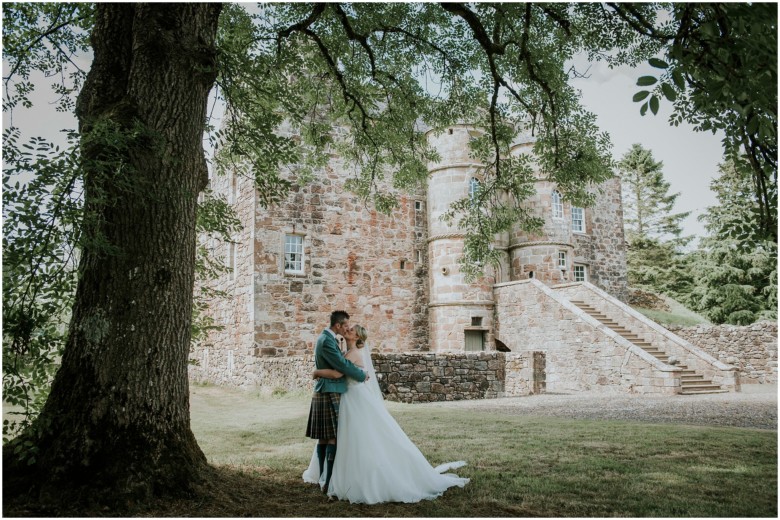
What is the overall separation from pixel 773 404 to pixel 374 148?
33.3ft

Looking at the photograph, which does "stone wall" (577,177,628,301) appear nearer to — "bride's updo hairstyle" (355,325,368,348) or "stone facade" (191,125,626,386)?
"stone facade" (191,125,626,386)

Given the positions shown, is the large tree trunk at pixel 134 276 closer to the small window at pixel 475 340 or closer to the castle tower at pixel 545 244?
the small window at pixel 475 340

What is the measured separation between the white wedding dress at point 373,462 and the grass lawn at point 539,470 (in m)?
0.14

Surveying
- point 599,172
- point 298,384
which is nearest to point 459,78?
point 599,172

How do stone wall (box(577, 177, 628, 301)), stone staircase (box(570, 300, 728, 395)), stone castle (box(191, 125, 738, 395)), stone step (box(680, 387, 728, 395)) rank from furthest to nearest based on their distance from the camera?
stone wall (box(577, 177, 628, 301)), stone castle (box(191, 125, 738, 395)), stone staircase (box(570, 300, 728, 395)), stone step (box(680, 387, 728, 395))

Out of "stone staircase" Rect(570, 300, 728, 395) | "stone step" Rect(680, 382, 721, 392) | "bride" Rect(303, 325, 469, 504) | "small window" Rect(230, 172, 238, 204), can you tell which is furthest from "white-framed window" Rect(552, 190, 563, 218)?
"bride" Rect(303, 325, 469, 504)

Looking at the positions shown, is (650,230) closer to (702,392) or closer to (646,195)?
(646,195)

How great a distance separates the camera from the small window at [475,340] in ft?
68.7

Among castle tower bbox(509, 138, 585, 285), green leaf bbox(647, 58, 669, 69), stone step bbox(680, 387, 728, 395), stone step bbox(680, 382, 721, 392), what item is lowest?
stone step bbox(680, 387, 728, 395)

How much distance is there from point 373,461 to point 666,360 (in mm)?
14637

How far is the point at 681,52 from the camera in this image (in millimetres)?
3523

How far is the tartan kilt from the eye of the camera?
17.3ft

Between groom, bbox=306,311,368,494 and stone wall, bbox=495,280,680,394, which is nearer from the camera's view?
groom, bbox=306,311,368,494

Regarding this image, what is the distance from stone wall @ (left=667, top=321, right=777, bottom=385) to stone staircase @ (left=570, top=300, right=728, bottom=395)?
412cm
